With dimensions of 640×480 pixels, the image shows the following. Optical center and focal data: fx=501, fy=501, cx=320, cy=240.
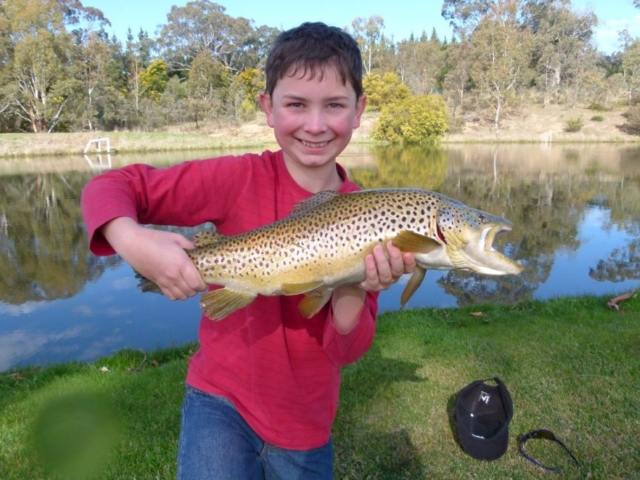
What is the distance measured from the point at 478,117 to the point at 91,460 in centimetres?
6016

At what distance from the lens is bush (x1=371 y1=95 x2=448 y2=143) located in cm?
4806

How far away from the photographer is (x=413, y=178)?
21.5 m

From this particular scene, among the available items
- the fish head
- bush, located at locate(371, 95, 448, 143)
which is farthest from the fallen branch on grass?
bush, located at locate(371, 95, 448, 143)

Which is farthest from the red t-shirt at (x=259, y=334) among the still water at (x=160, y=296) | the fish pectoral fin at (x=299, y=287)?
the still water at (x=160, y=296)

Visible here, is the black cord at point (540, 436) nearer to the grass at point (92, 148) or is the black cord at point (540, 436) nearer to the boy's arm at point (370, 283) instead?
the boy's arm at point (370, 283)

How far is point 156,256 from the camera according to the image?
2133mm

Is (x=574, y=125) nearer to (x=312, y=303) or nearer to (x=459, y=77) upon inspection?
(x=459, y=77)

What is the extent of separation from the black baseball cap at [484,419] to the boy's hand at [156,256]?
2928 mm

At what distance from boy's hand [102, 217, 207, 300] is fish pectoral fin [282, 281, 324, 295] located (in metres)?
0.43

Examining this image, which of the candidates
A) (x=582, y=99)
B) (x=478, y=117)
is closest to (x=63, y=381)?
(x=478, y=117)

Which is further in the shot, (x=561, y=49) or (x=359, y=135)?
(x=561, y=49)

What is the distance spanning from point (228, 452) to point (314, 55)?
2023 millimetres

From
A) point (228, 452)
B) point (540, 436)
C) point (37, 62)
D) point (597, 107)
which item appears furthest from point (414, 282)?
point (597, 107)

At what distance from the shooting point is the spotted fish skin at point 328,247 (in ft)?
7.94
